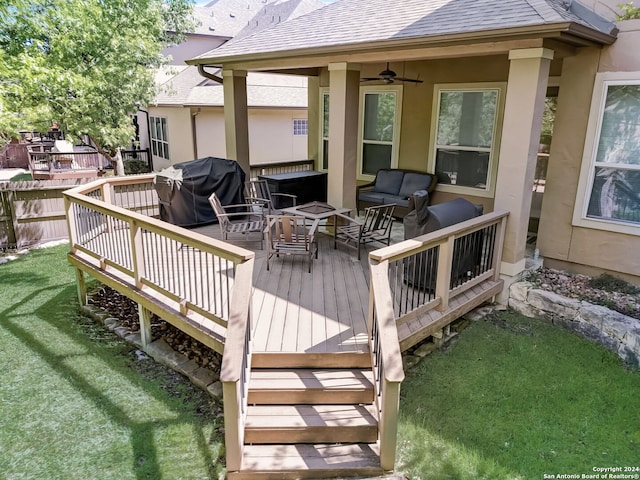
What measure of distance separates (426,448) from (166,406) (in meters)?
2.48

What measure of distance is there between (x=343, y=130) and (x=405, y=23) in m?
1.68

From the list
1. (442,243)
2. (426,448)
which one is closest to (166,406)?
(426,448)

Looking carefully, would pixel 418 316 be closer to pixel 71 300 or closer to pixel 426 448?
pixel 426 448

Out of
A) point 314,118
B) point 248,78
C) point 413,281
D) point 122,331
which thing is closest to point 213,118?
point 248,78

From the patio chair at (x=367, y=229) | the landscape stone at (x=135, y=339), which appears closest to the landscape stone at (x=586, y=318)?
the patio chair at (x=367, y=229)

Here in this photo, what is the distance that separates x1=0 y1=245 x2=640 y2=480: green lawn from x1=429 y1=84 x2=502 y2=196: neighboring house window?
3.08 meters

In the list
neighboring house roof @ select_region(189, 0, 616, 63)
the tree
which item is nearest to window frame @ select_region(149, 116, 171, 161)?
the tree

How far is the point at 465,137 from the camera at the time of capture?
26.7 ft

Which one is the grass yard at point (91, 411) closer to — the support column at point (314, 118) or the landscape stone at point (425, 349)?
the landscape stone at point (425, 349)

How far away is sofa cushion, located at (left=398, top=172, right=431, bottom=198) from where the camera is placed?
842 centimetres

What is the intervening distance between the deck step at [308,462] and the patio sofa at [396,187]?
519 cm

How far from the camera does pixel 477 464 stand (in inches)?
144

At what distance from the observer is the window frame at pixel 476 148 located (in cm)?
758

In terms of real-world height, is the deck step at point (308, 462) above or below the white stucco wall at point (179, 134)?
below
